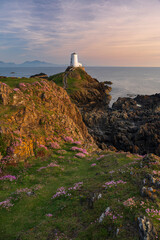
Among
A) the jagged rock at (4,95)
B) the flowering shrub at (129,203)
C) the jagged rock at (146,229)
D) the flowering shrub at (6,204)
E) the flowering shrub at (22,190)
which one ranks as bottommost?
the flowering shrub at (22,190)

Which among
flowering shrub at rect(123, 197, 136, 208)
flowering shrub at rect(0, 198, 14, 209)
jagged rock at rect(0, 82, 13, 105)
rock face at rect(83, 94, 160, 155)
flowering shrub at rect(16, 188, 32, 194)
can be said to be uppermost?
jagged rock at rect(0, 82, 13, 105)

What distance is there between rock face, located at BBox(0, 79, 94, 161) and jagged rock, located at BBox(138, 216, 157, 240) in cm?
1735

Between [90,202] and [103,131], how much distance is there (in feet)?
142

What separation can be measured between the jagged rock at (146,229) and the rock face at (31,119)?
1735 centimetres

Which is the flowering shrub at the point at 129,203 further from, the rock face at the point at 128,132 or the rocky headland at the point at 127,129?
the rock face at the point at 128,132

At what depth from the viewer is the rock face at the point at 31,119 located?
2248 centimetres

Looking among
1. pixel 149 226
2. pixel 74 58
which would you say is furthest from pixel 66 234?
pixel 74 58

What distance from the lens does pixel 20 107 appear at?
2788 cm

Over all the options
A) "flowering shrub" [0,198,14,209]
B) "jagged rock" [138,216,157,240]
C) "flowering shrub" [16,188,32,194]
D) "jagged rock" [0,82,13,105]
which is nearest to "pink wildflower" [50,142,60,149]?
"jagged rock" [0,82,13,105]

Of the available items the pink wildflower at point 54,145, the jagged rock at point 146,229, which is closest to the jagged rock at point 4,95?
the pink wildflower at point 54,145

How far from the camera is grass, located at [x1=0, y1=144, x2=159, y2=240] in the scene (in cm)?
948

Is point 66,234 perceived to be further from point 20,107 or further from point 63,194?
point 20,107

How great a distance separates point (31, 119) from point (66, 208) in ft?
60.8

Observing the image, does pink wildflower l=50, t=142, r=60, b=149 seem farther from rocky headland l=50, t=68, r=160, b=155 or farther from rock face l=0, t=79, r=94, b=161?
rocky headland l=50, t=68, r=160, b=155
